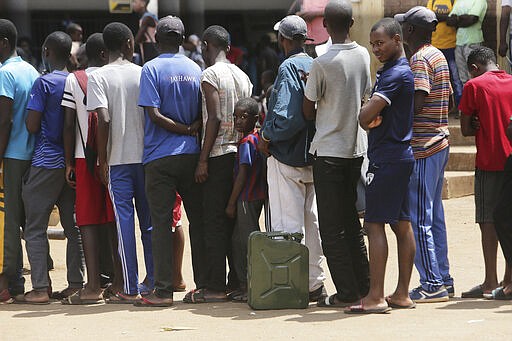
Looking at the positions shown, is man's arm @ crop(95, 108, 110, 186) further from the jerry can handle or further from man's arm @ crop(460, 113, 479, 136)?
man's arm @ crop(460, 113, 479, 136)

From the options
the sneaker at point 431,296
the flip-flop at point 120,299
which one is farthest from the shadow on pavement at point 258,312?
the sneaker at point 431,296

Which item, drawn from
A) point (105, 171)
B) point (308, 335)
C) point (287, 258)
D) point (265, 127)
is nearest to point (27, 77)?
point (105, 171)

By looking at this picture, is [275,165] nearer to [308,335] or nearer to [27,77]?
[308,335]

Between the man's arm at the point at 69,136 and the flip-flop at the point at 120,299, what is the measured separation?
924mm

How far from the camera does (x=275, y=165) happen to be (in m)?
7.86

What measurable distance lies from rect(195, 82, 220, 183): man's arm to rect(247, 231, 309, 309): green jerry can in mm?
693

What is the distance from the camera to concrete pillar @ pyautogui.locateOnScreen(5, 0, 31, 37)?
727 inches

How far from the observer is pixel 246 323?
726 cm

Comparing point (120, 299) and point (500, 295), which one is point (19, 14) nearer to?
point (120, 299)

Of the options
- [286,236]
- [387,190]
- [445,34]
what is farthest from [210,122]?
[445,34]

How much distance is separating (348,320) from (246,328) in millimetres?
662

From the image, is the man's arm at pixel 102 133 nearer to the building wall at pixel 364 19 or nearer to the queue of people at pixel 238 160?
the queue of people at pixel 238 160

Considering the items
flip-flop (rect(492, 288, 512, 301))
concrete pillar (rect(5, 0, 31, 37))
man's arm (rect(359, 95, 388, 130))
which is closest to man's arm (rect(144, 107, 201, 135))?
man's arm (rect(359, 95, 388, 130))

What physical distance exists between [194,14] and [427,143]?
36.6 ft
